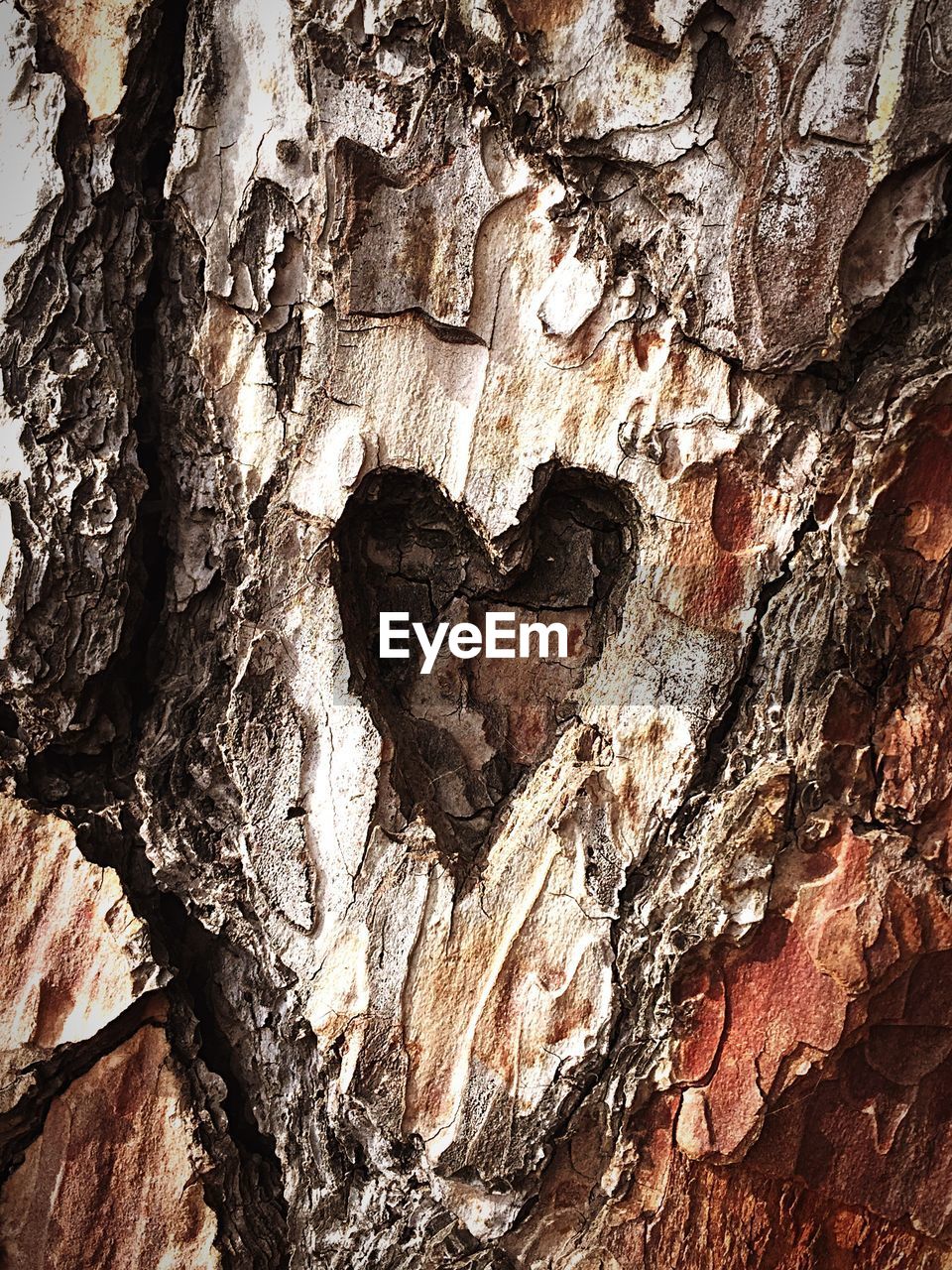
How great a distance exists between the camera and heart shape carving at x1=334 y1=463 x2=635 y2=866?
94 cm

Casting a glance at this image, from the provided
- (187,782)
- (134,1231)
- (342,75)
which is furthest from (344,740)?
(342,75)

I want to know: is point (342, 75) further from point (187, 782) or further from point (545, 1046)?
point (545, 1046)

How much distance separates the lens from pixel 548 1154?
2.98 ft

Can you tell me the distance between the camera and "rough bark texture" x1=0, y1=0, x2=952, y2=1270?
877 millimetres

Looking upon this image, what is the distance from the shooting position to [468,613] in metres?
0.97

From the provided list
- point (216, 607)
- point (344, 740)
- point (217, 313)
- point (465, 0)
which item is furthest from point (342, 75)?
point (344, 740)

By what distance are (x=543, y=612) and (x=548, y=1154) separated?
491 millimetres

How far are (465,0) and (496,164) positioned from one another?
0.14m

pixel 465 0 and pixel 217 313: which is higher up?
pixel 465 0

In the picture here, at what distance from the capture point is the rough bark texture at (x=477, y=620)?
0.88 meters

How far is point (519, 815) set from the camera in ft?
3.08

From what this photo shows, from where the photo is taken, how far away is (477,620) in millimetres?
974

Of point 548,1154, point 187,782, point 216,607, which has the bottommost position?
point 548,1154

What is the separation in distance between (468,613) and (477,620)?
0.01 m
